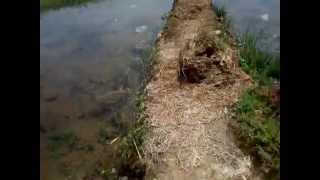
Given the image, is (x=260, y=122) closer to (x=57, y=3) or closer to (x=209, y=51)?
(x=209, y=51)

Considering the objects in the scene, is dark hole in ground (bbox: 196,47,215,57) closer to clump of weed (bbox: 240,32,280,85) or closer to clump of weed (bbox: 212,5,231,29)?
clump of weed (bbox: 240,32,280,85)

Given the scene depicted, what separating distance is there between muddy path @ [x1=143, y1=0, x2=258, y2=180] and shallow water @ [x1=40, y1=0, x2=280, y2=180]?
80cm

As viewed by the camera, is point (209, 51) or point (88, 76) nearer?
Answer: point (209, 51)

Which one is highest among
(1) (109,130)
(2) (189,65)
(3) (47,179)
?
(2) (189,65)

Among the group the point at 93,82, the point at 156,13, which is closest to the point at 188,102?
the point at 93,82

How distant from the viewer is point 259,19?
24.7 ft

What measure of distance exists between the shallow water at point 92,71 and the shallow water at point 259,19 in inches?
0.7

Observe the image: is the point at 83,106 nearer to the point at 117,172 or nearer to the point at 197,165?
the point at 117,172

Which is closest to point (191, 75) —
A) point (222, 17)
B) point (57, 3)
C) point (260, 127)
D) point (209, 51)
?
point (209, 51)

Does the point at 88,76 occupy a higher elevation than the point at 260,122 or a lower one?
higher

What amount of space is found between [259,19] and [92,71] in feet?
10.2

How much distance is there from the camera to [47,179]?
4707 millimetres

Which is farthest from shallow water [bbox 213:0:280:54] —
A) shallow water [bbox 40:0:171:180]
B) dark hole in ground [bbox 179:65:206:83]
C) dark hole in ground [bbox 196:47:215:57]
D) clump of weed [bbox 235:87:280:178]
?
clump of weed [bbox 235:87:280:178]
